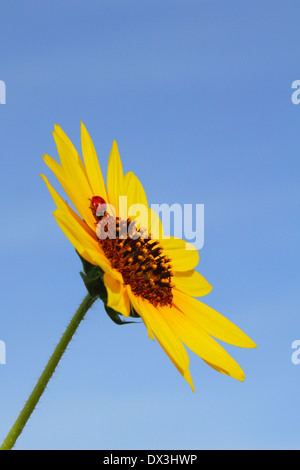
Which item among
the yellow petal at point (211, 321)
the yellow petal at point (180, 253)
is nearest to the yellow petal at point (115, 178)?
the yellow petal at point (180, 253)

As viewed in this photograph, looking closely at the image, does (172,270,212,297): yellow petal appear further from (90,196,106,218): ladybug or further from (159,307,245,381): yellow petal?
(90,196,106,218): ladybug

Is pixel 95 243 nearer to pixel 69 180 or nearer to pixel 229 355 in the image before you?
pixel 69 180

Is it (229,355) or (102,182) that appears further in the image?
(102,182)

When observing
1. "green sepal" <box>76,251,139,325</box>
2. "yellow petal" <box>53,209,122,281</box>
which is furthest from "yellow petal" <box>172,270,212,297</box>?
"yellow petal" <box>53,209,122,281</box>

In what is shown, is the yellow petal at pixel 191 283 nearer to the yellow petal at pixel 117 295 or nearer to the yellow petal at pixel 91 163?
the yellow petal at pixel 91 163

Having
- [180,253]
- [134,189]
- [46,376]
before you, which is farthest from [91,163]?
[46,376]

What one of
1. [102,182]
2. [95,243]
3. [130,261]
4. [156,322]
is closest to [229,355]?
[156,322]
